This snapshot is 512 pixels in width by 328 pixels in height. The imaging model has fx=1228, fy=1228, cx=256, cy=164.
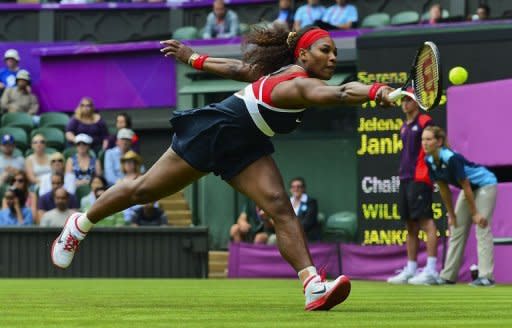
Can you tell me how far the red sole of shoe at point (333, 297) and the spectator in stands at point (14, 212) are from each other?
10.9 meters

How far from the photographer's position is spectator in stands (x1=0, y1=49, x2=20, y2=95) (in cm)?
2164

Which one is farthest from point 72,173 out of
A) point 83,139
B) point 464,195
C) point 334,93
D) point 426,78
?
point 426,78

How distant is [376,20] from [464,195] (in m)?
7.11

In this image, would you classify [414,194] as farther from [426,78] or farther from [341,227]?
[426,78]

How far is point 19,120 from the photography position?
2086 centimetres

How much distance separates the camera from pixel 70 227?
8742 millimetres

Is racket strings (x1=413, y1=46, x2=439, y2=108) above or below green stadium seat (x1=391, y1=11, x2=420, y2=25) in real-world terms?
below

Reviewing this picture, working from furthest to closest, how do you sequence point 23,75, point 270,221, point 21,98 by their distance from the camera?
1. point 21,98
2. point 23,75
3. point 270,221

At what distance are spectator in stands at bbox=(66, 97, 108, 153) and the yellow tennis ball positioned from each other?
6698 millimetres

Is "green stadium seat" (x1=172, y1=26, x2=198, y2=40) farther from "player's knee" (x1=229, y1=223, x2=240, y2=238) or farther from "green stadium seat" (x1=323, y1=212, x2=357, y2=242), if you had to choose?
"green stadium seat" (x1=323, y1=212, x2=357, y2=242)

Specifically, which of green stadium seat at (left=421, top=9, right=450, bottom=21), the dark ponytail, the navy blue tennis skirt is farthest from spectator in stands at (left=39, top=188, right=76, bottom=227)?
the navy blue tennis skirt

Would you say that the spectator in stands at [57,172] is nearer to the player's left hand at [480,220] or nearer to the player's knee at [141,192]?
the player's left hand at [480,220]

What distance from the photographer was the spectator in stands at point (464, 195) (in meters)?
12.9

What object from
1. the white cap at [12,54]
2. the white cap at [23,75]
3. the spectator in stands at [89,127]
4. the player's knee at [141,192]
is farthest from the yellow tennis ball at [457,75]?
the white cap at [12,54]
